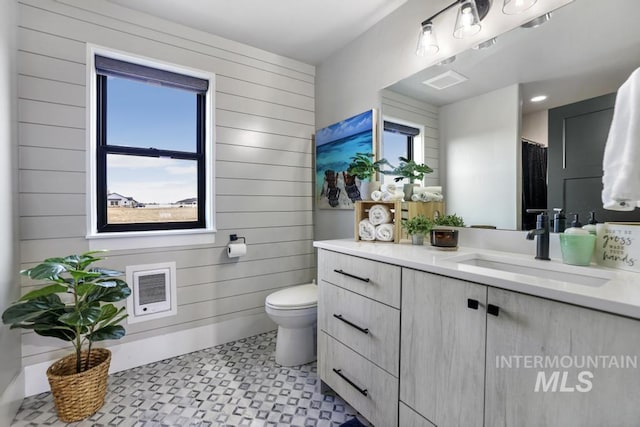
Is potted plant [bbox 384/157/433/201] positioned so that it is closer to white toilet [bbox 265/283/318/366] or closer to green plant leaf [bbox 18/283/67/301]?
white toilet [bbox 265/283/318/366]

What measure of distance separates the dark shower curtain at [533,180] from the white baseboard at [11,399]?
2.70 meters

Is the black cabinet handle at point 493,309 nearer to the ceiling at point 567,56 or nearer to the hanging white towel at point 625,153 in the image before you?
the hanging white towel at point 625,153

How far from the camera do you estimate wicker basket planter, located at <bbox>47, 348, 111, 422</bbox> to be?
1515mm

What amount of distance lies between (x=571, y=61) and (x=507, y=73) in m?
0.25

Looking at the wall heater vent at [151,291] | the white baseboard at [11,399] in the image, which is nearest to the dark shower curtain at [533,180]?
the wall heater vent at [151,291]

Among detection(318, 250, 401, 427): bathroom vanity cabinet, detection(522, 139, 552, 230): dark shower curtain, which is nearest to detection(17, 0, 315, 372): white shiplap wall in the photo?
detection(318, 250, 401, 427): bathroom vanity cabinet

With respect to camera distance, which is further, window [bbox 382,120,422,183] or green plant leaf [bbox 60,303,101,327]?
window [bbox 382,120,422,183]

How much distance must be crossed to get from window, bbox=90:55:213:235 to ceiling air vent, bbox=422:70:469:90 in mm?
1671

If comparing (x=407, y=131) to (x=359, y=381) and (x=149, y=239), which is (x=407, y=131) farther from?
(x=149, y=239)

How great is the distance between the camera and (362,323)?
55.9 inches

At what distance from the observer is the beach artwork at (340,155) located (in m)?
2.20

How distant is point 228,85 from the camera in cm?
240

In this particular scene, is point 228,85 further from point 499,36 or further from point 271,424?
point 271,424

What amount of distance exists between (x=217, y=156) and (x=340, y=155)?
1014 millimetres
